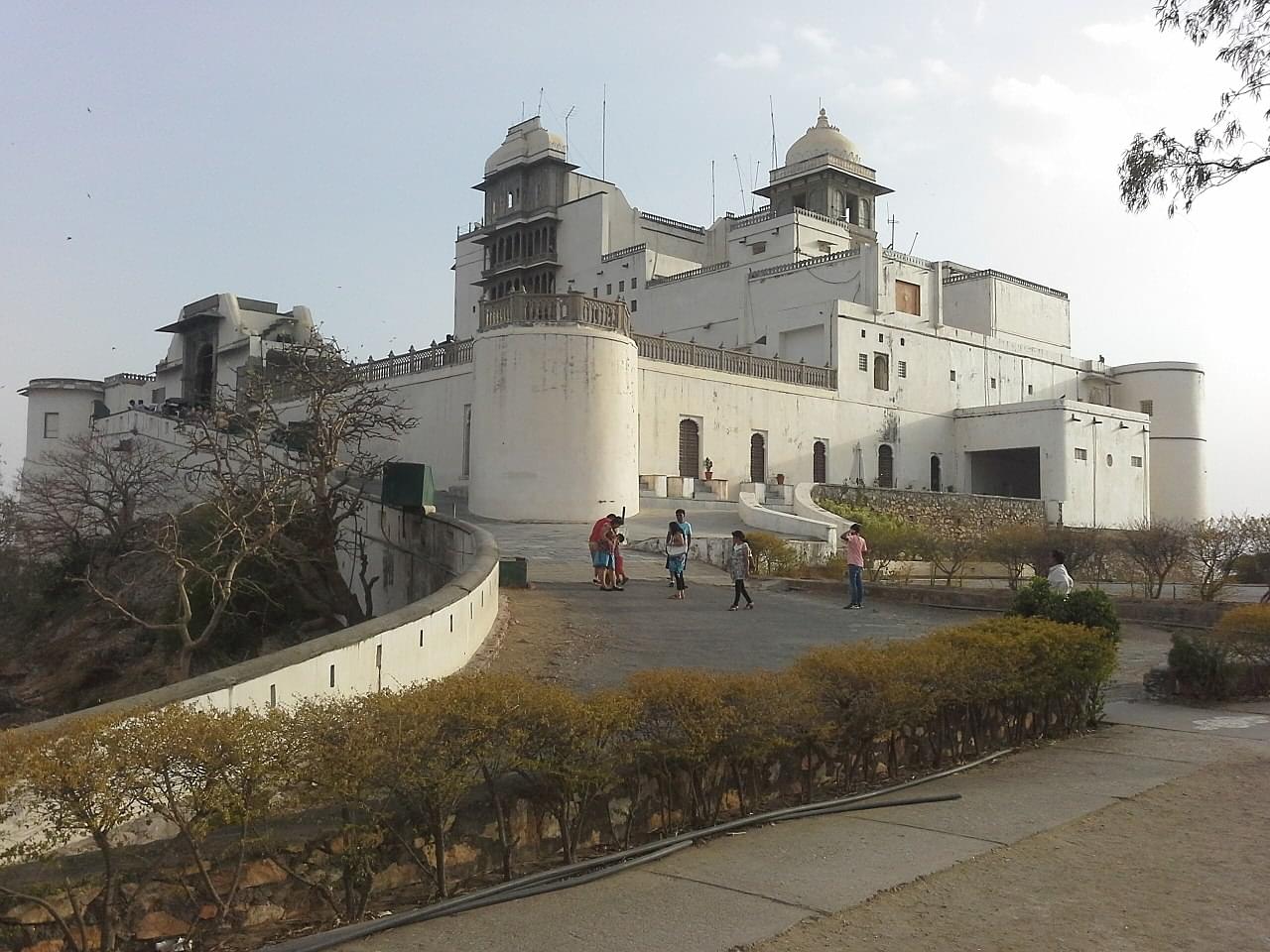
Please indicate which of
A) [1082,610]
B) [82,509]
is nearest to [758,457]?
[82,509]

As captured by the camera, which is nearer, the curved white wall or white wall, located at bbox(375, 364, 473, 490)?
the curved white wall

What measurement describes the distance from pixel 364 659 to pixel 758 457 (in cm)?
2908

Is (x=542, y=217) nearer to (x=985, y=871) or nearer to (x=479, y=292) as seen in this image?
(x=479, y=292)

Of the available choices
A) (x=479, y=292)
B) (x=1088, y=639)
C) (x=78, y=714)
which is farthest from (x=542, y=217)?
(x=78, y=714)

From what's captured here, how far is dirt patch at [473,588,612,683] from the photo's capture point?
10906mm

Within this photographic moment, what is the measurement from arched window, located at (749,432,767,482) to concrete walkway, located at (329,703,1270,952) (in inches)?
1107

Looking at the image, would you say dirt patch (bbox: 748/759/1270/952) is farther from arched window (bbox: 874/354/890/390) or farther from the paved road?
arched window (bbox: 874/354/890/390)

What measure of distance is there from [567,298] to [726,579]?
11.3m

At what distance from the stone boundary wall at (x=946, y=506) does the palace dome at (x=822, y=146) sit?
21284 millimetres

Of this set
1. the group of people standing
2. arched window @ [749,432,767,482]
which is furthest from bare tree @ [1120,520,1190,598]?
arched window @ [749,432,767,482]

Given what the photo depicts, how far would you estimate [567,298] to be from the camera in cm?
2859

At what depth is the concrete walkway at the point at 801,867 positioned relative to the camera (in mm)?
4449

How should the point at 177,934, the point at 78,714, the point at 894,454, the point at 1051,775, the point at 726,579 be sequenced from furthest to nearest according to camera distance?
the point at 894,454 < the point at 726,579 < the point at 1051,775 < the point at 78,714 < the point at 177,934

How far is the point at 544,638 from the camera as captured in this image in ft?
41.9
